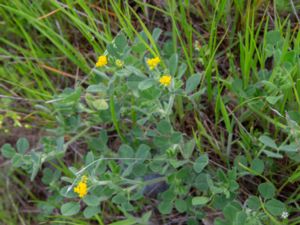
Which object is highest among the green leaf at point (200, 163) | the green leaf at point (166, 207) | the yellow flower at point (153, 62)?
the yellow flower at point (153, 62)

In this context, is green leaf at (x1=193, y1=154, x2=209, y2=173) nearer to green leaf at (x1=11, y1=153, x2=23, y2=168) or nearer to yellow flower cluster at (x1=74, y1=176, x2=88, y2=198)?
yellow flower cluster at (x1=74, y1=176, x2=88, y2=198)

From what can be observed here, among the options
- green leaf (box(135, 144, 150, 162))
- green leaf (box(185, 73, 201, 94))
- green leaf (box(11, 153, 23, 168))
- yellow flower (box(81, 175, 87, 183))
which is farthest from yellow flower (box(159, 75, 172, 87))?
green leaf (box(11, 153, 23, 168))

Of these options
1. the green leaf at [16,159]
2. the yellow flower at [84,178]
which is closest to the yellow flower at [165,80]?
the yellow flower at [84,178]

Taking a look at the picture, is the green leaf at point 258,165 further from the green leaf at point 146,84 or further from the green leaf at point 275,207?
the green leaf at point 146,84

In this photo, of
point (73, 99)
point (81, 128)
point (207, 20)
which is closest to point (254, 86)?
point (207, 20)

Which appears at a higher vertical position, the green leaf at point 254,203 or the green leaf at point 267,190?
the green leaf at point 267,190

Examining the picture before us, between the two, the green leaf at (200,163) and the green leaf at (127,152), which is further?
the green leaf at (127,152)
